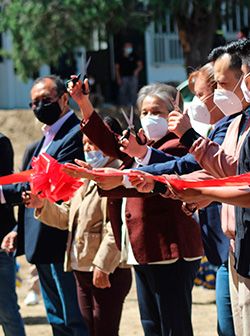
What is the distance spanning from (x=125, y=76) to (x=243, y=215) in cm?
1916

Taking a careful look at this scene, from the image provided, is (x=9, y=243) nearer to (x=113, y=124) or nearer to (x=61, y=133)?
(x=61, y=133)

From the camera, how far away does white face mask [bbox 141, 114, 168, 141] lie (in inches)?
199

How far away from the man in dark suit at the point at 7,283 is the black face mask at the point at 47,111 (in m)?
0.45

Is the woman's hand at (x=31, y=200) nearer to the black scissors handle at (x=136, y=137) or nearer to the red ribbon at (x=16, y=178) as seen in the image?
the red ribbon at (x=16, y=178)

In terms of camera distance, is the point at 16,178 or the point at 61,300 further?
the point at 61,300

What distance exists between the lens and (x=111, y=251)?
5750mm

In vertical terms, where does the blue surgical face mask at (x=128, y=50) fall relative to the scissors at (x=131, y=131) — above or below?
below

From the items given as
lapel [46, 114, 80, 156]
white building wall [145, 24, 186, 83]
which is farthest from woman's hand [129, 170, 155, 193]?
white building wall [145, 24, 186, 83]

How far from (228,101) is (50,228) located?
2.10m

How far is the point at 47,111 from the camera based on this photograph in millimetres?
6207

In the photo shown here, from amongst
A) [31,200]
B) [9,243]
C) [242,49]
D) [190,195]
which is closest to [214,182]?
[190,195]

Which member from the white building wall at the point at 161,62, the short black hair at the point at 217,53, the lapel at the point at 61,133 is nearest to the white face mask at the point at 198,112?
the short black hair at the point at 217,53

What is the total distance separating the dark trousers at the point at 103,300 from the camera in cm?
590

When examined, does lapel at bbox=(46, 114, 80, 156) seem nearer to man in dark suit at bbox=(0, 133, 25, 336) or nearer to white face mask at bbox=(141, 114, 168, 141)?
man in dark suit at bbox=(0, 133, 25, 336)
